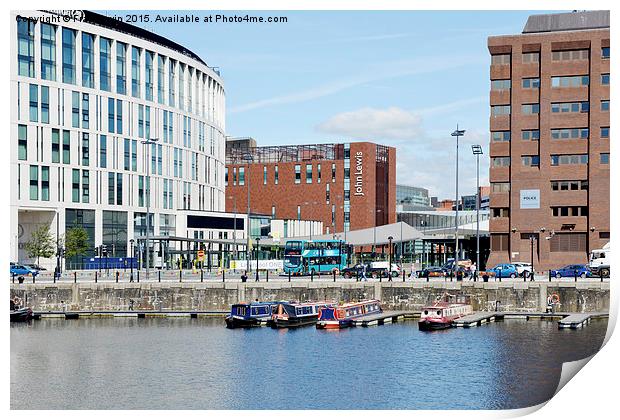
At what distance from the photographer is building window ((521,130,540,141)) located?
98000 millimetres

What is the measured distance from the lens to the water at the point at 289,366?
45.2 m

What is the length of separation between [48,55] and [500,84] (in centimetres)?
4915

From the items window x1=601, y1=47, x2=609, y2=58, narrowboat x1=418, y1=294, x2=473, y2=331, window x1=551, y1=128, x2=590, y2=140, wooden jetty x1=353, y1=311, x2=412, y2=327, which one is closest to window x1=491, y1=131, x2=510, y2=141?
window x1=551, y1=128, x2=590, y2=140

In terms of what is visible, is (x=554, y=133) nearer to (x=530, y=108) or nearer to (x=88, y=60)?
(x=530, y=108)

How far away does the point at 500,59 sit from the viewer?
98.9 meters

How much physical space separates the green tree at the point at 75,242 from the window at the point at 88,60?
1717 centimetres

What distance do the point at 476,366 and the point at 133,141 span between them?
71.6 m

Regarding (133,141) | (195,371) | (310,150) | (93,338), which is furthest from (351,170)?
(195,371)

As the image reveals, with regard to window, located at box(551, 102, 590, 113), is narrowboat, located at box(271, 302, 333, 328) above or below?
below

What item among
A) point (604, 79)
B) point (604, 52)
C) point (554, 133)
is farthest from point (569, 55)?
point (554, 133)

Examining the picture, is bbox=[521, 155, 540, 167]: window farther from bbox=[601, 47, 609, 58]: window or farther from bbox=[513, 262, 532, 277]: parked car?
bbox=[601, 47, 609, 58]: window

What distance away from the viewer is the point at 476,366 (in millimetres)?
53406

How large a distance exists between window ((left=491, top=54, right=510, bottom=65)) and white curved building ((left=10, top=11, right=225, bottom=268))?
132 ft

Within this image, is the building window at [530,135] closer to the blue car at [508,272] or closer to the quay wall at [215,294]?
the blue car at [508,272]
